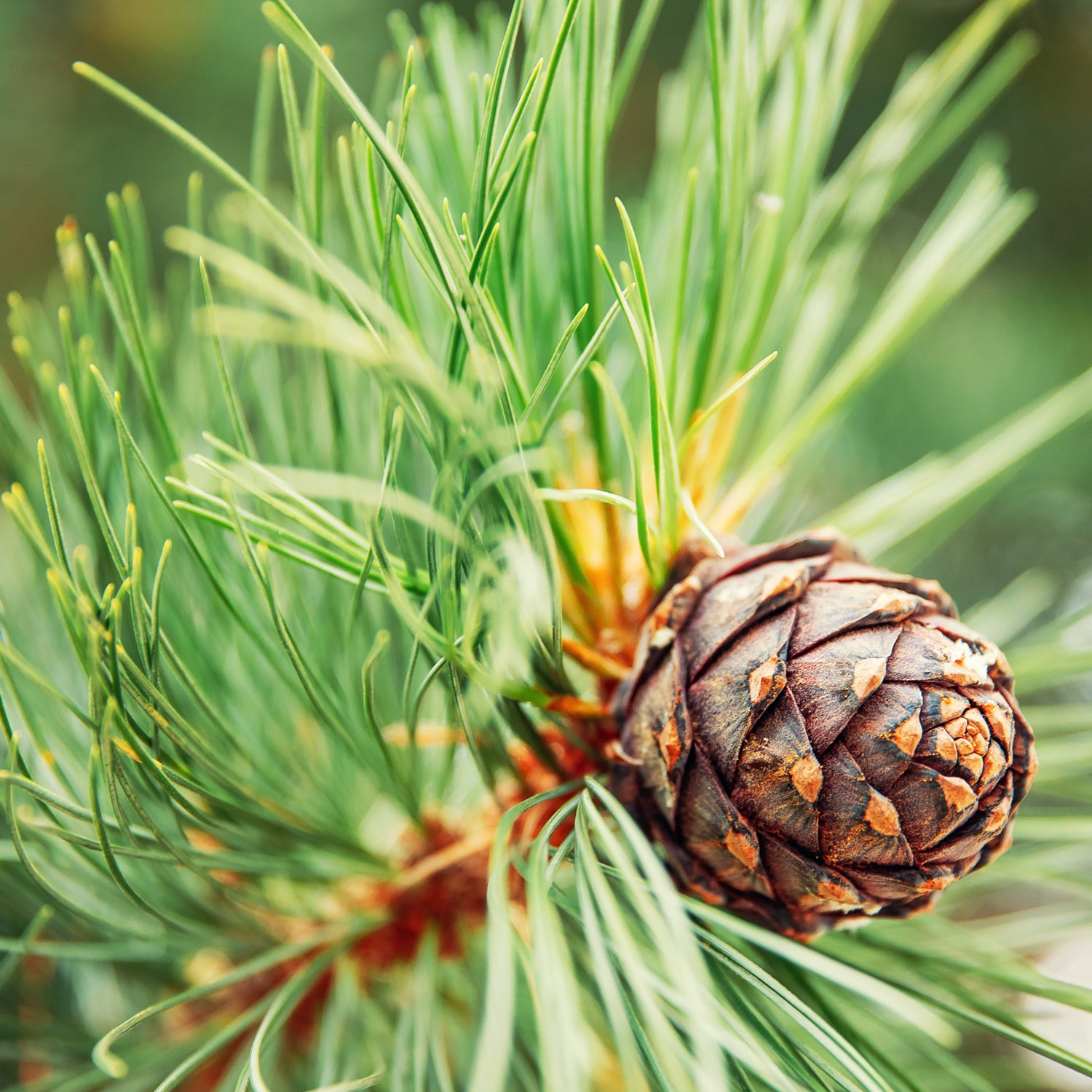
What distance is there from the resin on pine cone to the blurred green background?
0.55 metres

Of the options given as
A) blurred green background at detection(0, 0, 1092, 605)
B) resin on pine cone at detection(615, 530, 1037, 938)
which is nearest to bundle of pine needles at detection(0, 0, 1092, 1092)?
resin on pine cone at detection(615, 530, 1037, 938)

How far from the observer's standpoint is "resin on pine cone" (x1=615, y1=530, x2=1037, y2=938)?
295mm

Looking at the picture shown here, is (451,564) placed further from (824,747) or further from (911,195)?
(911,195)

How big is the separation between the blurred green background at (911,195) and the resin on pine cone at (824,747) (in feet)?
1.80

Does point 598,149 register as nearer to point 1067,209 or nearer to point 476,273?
point 476,273

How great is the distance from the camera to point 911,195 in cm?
99

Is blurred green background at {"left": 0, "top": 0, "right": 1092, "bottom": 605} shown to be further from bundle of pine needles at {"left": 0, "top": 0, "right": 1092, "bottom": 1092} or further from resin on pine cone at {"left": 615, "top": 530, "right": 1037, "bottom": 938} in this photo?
resin on pine cone at {"left": 615, "top": 530, "right": 1037, "bottom": 938}

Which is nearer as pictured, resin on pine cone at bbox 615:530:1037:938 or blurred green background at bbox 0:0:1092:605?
resin on pine cone at bbox 615:530:1037:938

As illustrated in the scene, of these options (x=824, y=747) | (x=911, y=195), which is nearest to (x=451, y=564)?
(x=824, y=747)

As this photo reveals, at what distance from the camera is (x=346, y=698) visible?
401mm

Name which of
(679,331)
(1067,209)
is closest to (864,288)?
(1067,209)

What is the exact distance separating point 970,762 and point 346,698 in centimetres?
26

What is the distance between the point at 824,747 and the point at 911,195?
89 cm

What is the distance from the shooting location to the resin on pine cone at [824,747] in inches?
11.6
